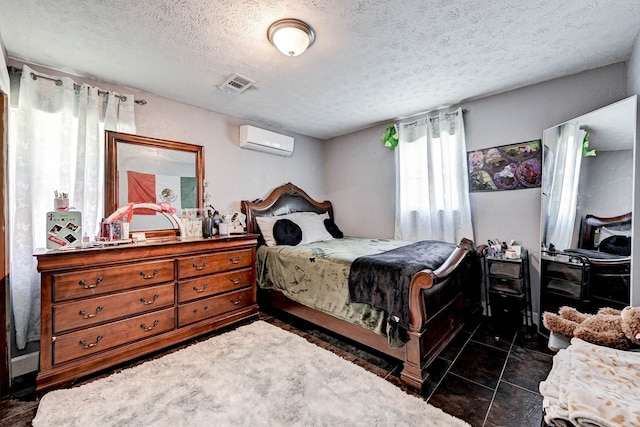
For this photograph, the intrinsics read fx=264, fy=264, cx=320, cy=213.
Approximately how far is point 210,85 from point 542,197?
3.35 m

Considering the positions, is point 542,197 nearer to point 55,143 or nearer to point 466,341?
point 466,341

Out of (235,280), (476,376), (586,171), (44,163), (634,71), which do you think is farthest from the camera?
(235,280)

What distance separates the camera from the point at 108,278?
190 cm

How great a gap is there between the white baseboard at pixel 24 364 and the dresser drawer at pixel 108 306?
72cm

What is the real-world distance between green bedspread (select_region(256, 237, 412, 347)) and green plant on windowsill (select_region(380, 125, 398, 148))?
1.46 metres

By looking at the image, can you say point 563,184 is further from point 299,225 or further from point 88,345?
point 88,345

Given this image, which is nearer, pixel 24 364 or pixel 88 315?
pixel 88 315

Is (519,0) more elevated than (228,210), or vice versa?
(519,0)

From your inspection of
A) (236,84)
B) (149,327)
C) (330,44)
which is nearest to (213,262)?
(149,327)

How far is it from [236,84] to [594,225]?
3.27 m

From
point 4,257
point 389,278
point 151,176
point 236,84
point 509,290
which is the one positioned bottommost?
point 509,290

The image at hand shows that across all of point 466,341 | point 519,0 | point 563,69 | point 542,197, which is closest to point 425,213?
point 542,197

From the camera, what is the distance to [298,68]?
2.22 metres

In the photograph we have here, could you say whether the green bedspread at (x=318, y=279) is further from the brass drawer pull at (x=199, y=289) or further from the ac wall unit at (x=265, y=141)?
the ac wall unit at (x=265, y=141)
